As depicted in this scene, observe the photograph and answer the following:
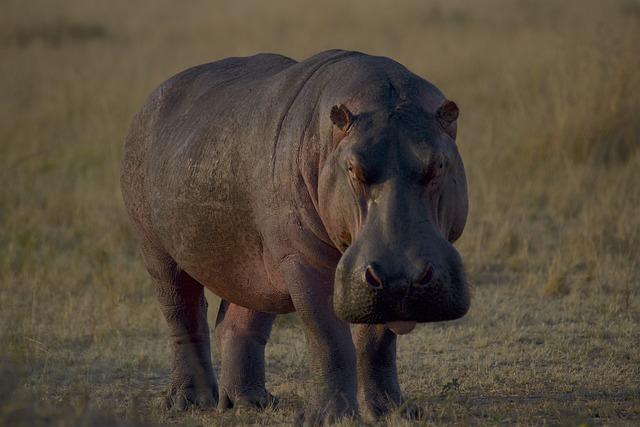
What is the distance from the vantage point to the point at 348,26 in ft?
58.0

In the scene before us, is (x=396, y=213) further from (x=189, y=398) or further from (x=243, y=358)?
(x=189, y=398)

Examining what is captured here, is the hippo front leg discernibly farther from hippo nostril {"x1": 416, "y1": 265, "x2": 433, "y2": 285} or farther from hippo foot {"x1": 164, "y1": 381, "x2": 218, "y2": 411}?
hippo foot {"x1": 164, "y1": 381, "x2": 218, "y2": 411}

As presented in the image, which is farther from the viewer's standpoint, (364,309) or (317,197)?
(317,197)

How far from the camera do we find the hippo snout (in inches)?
160

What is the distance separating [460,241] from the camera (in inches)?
332

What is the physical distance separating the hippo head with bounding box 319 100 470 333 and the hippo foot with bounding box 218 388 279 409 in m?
1.26

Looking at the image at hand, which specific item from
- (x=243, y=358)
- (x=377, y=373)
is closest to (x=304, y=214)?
(x=377, y=373)

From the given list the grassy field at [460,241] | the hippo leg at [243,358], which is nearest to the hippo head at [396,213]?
the grassy field at [460,241]

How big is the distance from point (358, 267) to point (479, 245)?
13.9 feet

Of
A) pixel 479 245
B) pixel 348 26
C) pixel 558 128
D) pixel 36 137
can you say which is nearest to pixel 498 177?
pixel 558 128

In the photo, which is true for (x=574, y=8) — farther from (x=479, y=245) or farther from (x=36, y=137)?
(x=479, y=245)

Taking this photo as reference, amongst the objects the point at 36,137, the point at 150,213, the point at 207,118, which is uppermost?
the point at 207,118

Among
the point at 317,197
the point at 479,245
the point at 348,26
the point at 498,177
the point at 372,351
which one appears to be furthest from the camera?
the point at 348,26

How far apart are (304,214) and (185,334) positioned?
4.71 feet
